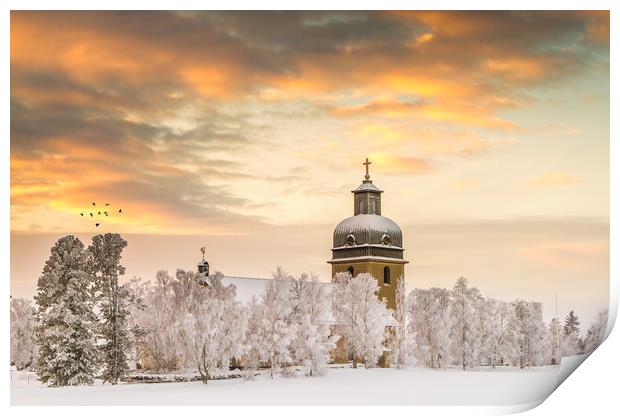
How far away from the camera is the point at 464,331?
119 feet

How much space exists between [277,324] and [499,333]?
8776 mm

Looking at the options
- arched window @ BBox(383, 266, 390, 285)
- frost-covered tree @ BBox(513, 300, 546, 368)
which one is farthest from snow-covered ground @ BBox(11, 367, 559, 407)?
arched window @ BBox(383, 266, 390, 285)

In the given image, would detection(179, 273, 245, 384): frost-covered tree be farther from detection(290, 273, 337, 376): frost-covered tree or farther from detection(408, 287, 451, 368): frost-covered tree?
detection(408, 287, 451, 368): frost-covered tree

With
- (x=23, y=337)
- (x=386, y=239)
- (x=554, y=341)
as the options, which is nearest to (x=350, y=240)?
(x=386, y=239)

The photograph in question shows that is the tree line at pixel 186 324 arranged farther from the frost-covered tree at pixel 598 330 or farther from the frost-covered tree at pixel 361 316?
the frost-covered tree at pixel 361 316

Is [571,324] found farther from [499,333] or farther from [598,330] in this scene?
[499,333]

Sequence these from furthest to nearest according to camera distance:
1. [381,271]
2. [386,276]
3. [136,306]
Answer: [381,271], [386,276], [136,306]

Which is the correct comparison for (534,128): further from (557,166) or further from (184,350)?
(184,350)

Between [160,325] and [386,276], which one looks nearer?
[160,325]

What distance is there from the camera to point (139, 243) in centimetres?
2483

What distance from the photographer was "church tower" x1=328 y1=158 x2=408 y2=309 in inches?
1519

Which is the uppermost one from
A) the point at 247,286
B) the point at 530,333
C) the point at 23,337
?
the point at 247,286

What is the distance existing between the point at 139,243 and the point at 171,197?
4.62 feet

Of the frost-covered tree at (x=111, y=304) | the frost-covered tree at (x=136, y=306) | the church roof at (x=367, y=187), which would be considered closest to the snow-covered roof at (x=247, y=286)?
the frost-covered tree at (x=136, y=306)
